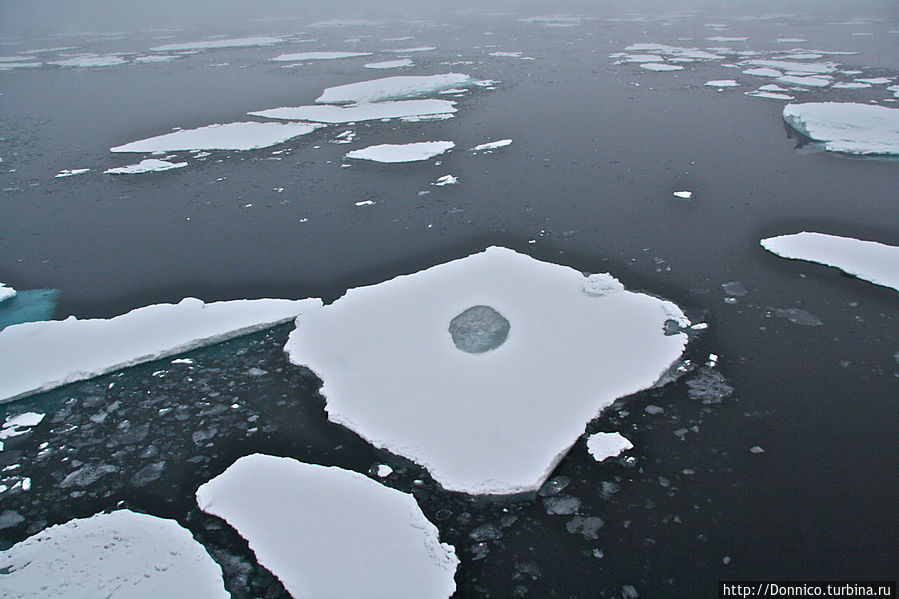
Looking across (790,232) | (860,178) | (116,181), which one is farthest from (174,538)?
(860,178)

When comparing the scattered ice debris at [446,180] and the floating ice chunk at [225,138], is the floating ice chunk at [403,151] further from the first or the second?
the floating ice chunk at [225,138]

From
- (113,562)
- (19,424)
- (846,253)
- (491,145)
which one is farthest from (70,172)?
(846,253)

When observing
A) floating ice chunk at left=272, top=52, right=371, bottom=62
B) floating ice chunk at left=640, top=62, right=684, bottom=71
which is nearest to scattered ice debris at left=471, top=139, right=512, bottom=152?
floating ice chunk at left=640, top=62, right=684, bottom=71

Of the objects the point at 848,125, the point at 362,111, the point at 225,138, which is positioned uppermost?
the point at 848,125

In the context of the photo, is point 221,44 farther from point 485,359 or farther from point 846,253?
point 846,253

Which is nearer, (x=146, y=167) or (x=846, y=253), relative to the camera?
(x=846, y=253)

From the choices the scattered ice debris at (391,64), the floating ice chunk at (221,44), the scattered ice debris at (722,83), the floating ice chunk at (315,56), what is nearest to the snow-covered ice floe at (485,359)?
the scattered ice debris at (722,83)

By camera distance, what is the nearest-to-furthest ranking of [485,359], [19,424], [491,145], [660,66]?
1. [19,424]
2. [485,359]
3. [491,145]
4. [660,66]

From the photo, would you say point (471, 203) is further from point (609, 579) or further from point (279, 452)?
point (609, 579)
